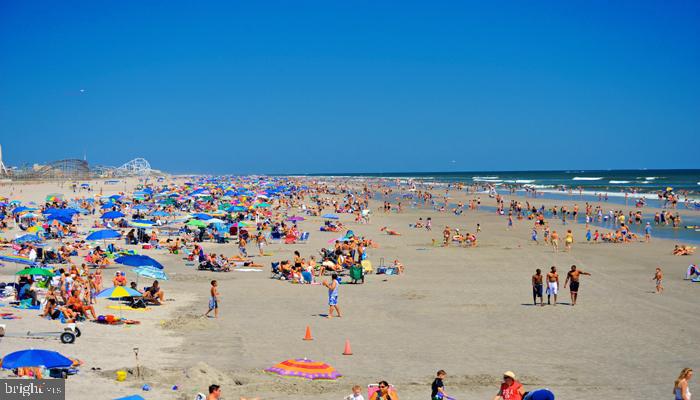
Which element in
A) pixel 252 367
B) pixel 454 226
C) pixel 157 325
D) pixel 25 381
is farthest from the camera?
pixel 454 226

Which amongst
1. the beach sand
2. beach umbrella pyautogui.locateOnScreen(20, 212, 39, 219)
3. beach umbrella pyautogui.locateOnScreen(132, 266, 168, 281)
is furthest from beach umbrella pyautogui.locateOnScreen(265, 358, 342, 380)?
beach umbrella pyautogui.locateOnScreen(20, 212, 39, 219)

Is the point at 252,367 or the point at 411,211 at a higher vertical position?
the point at 411,211

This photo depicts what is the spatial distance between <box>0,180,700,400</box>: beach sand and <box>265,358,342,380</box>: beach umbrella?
0.17 metres

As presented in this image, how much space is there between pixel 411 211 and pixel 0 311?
4174 cm

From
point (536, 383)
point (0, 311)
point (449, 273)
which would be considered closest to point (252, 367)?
point (536, 383)

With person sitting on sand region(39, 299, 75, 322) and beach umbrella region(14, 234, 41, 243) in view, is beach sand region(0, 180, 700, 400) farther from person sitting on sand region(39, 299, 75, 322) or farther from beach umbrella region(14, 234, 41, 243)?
beach umbrella region(14, 234, 41, 243)

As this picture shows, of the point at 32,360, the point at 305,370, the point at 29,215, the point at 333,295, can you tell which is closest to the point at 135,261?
the point at 333,295

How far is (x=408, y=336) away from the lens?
1374 cm

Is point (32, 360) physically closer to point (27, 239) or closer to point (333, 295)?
point (333, 295)

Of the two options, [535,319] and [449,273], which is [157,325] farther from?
[449,273]

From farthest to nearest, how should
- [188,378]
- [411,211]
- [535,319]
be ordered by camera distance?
[411,211] → [535,319] → [188,378]

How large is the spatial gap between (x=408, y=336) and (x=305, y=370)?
3735 millimetres

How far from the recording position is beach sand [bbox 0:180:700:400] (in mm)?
10266

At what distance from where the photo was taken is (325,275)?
22.4 meters
